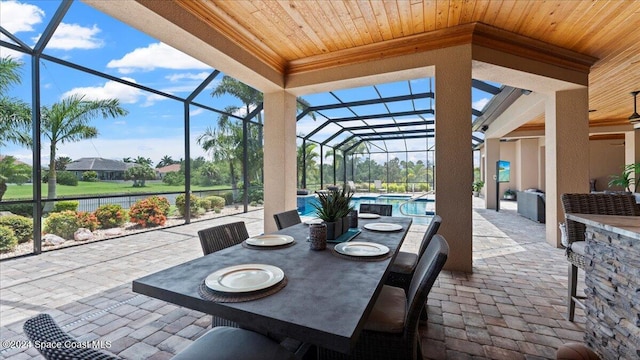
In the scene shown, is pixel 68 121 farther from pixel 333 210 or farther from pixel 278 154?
pixel 333 210

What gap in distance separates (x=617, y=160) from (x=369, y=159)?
10046 mm

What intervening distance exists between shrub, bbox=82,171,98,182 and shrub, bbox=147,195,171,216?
117cm

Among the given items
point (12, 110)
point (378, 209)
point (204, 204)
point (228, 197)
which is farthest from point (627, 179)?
point (12, 110)

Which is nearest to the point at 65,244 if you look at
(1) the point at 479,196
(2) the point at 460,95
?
(2) the point at 460,95

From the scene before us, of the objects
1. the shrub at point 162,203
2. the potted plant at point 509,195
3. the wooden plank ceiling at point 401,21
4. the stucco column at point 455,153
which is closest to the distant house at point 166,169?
the shrub at point 162,203

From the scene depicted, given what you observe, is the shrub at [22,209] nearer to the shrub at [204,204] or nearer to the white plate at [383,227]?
the shrub at [204,204]

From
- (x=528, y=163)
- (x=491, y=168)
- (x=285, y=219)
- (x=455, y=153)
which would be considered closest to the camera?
(x=285, y=219)

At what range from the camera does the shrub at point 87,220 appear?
4977mm

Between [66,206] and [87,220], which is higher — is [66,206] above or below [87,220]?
above

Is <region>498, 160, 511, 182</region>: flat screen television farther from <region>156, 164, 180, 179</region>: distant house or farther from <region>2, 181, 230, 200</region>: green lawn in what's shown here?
<region>156, 164, 180, 179</region>: distant house

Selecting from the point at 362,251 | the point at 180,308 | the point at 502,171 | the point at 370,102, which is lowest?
the point at 180,308

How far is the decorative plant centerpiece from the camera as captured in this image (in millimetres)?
2023

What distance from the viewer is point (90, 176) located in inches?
201

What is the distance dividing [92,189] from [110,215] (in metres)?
0.74
